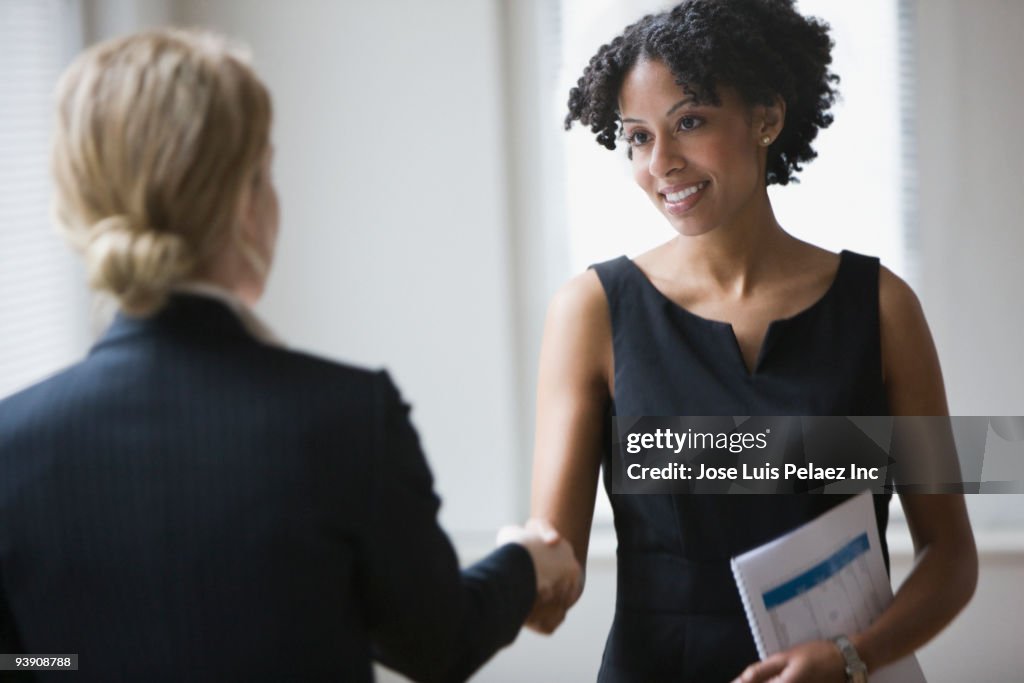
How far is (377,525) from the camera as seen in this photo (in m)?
0.86

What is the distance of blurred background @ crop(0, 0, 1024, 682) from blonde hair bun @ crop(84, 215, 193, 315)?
1289 millimetres

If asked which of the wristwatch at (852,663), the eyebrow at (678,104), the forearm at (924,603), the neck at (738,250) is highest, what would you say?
the eyebrow at (678,104)

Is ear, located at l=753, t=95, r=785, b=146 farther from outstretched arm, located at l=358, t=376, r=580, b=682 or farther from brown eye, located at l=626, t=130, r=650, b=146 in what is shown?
outstretched arm, located at l=358, t=376, r=580, b=682

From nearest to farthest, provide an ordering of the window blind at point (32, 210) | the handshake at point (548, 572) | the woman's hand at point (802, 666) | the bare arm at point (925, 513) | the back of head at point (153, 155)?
the back of head at point (153, 155)
the handshake at point (548, 572)
the woman's hand at point (802, 666)
the bare arm at point (925, 513)
the window blind at point (32, 210)

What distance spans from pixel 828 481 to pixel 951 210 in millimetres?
943

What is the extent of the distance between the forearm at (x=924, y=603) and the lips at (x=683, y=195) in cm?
55

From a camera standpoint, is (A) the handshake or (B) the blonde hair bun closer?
(B) the blonde hair bun

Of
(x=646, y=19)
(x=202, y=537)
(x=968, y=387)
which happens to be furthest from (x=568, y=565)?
(x=968, y=387)

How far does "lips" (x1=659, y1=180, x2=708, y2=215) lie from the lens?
4.58ft

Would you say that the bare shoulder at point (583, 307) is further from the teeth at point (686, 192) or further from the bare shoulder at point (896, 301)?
the bare shoulder at point (896, 301)

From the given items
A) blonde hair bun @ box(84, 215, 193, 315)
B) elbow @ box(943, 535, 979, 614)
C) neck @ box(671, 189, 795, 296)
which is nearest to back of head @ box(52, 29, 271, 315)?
blonde hair bun @ box(84, 215, 193, 315)

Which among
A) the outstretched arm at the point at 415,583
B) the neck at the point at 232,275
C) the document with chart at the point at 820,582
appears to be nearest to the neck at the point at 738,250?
the document with chart at the point at 820,582

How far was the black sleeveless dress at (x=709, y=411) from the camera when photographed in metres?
1.36

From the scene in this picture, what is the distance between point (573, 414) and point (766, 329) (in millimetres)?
277
